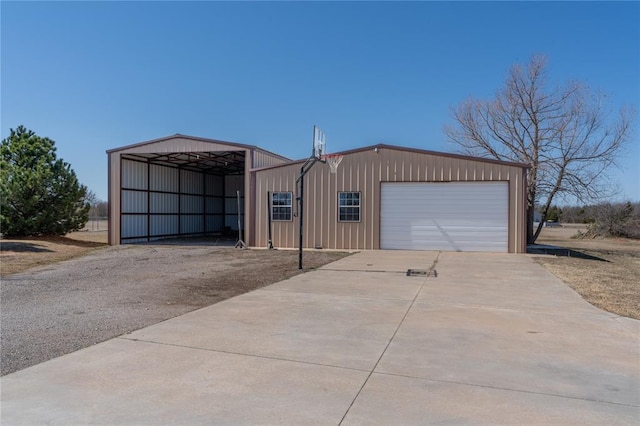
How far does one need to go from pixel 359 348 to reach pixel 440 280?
5367 mm

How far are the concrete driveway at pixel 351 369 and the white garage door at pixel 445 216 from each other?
9.53 metres

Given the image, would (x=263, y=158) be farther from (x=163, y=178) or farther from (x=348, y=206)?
(x=163, y=178)

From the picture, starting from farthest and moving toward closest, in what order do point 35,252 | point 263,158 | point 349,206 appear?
1. point 263,158
2. point 349,206
3. point 35,252

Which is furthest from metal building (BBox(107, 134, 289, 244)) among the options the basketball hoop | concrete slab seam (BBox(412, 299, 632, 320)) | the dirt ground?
concrete slab seam (BBox(412, 299, 632, 320))

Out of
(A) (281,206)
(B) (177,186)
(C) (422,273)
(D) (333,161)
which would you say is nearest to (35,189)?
(B) (177,186)

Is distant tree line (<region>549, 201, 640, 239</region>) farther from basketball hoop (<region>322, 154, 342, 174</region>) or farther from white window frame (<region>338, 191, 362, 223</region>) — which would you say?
basketball hoop (<region>322, 154, 342, 174</region>)

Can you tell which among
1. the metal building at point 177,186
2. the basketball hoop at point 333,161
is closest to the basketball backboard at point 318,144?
the basketball hoop at point 333,161

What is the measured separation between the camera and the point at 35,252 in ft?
56.1

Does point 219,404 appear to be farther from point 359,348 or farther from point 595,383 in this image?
point 595,383

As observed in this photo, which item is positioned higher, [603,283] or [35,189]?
[35,189]

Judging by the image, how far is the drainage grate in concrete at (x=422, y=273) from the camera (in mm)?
10383

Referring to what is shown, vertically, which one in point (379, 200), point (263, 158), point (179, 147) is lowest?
point (379, 200)

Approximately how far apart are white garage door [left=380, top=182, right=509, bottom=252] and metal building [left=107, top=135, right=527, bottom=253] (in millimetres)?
36

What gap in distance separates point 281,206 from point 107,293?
35.3 ft
